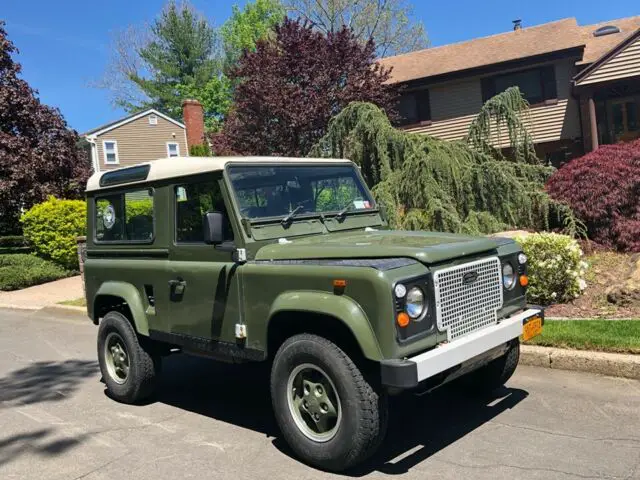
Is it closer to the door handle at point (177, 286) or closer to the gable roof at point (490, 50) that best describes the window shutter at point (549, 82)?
the gable roof at point (490, 50)

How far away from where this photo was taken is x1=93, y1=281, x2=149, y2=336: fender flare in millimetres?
5125

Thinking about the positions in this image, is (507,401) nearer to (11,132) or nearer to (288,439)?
(288,439)

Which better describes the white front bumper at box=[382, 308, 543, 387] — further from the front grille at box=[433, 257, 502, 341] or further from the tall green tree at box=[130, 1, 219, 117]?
the tall green tree at box=[130, 1, 219, 117]

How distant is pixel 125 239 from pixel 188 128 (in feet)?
75.2

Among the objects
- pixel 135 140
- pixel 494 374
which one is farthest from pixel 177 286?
pixel 135 140

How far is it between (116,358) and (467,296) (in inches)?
136

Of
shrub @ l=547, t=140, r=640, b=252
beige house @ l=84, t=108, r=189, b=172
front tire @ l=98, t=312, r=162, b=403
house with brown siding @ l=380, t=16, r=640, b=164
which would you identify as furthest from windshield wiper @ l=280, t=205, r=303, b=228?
beige house @ l=84, t=108, r=189, b=172

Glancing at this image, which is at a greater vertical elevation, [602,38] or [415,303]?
[602,38]

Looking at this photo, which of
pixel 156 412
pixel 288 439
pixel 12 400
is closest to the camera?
pixel 288 439

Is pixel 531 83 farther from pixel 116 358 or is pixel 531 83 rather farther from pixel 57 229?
pixel 116 358

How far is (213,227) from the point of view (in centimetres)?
421

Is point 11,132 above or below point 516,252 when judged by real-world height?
above

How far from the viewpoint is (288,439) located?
3967 mm

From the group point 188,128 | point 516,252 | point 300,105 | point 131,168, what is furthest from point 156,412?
point 188,128
